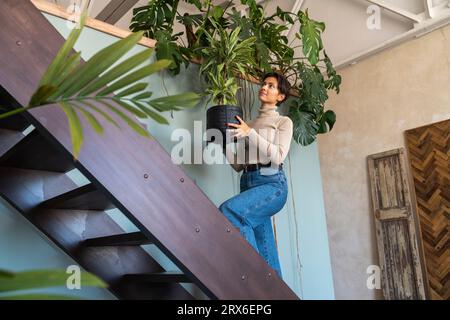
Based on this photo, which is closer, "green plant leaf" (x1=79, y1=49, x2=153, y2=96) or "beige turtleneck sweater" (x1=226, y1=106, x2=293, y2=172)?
"green plant leaf" (x1=79, y1=49, x2=153, y2=96)

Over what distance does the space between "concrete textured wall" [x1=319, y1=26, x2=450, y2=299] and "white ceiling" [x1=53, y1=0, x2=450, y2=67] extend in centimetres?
13

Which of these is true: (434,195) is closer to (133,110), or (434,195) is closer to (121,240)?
(121,240)

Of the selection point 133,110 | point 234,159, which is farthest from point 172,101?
point 234,159

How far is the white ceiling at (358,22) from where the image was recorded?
165 inches

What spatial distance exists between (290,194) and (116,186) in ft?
6.09

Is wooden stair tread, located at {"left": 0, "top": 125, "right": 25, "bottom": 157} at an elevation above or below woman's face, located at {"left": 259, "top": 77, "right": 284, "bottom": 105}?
below

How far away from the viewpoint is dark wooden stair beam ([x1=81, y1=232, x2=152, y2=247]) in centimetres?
151

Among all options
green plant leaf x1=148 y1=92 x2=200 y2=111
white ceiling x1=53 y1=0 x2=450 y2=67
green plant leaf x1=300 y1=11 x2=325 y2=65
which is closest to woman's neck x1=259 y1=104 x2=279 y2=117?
green plant leaf x1=300 y1=11 x2=325 y2=65

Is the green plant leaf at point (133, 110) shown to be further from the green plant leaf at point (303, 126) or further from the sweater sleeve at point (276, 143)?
the green plant leaf at point (303, 126)

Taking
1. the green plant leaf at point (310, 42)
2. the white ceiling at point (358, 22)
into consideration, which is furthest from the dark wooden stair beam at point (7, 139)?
the white ceiling at point (358, 22)

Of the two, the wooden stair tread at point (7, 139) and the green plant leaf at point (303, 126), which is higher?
the green plant leaf at point (303, 126)

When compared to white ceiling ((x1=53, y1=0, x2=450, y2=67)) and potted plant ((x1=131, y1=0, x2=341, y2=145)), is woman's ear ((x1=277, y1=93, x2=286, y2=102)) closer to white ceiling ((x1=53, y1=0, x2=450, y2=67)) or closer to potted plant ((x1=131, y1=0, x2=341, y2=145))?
potted plant ((x1=131, y1=0, x2=341, y2=145))
